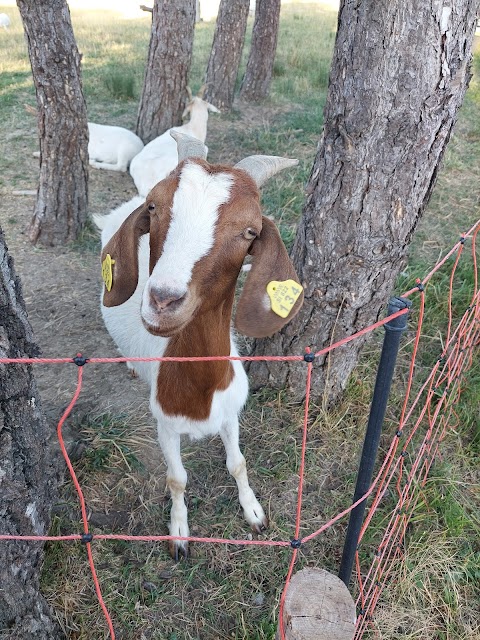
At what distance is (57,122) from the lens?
425 cm

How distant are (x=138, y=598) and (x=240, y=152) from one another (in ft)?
17.7

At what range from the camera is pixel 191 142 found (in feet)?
7.32

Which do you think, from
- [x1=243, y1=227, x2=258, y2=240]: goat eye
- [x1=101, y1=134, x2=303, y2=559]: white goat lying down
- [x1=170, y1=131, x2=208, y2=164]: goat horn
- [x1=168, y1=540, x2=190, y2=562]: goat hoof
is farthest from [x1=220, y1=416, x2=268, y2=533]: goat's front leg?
[x1=170, y1=131, x2=208, y2=164]: goat horn

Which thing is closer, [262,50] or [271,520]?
[271,520]

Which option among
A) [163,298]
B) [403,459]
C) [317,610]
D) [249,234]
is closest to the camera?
[317,610]

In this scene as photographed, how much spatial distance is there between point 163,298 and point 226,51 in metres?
6.94

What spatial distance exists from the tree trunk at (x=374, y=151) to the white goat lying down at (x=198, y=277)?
39 cm

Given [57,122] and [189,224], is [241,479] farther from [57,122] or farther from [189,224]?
[57,122]

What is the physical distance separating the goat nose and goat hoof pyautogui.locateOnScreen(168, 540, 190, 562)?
4.61 ft

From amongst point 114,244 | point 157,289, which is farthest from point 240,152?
point 157,289

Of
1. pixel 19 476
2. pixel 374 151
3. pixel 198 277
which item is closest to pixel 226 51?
pixel 374 151

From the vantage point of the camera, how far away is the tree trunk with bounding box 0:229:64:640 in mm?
1773

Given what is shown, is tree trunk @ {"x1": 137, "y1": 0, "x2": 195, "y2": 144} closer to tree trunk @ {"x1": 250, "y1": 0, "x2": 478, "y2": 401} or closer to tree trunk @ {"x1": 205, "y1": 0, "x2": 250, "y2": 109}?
tree trunk @ {"x1": 205, "y1": 0, "x2": 250, "y2": 109}

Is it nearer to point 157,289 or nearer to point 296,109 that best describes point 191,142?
point 157,289
